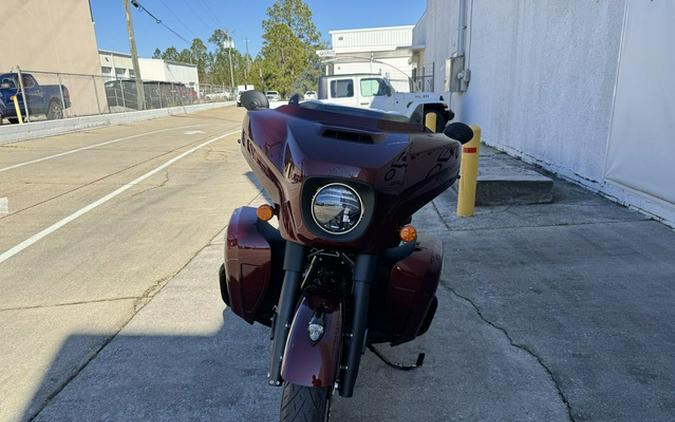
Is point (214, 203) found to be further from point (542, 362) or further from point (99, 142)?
point (99, 142)

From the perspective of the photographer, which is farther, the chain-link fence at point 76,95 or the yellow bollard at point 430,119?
the chain-link fence at point 76,95

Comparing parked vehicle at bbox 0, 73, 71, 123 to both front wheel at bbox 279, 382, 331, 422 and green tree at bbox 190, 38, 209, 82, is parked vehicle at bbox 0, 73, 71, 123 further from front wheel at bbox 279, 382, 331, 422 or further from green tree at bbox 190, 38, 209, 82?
green tree at bbox 190, 38, 209, 82

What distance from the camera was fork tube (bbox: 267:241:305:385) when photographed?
1941 millimetres

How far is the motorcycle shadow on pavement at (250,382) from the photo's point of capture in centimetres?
244

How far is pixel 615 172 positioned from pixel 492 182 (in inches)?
62.3

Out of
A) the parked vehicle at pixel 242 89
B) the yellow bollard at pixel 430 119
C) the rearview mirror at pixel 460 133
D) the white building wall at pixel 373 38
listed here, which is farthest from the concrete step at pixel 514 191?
the white building wall at pixel 373 38

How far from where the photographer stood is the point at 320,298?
1.95 metres

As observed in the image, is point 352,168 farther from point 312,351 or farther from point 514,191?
point 514,191

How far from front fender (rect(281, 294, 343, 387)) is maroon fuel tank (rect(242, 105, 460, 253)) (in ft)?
0.95

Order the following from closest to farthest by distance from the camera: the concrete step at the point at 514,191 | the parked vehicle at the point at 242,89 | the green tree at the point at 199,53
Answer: the parked vehicle at the point at 242,89, the concrete step at the point at 514,191, the green tree at the point at 199,53

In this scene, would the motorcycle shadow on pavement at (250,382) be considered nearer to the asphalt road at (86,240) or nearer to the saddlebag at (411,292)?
the asphalt road at (86,240)

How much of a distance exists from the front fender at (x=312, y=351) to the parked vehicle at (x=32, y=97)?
741 inches

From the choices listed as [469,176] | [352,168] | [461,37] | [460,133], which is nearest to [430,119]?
[469,176]

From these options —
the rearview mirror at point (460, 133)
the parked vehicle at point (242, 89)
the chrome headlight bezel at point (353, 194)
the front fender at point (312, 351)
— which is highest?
the parked vehicle at point (242, 89)
